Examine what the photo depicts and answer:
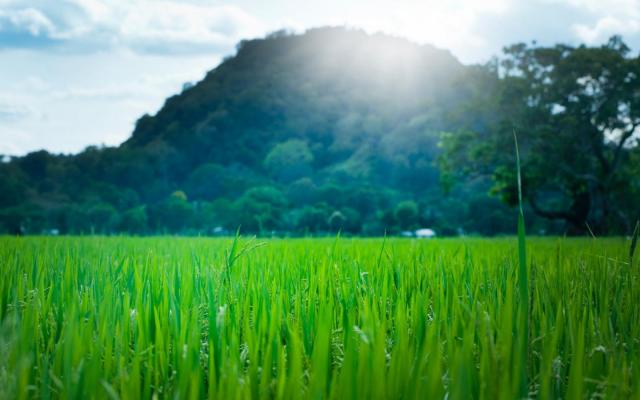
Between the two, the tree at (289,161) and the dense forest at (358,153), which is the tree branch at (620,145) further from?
the tree at (289,161)

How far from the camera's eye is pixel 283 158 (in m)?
69.9

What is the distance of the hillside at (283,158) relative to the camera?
41594 mm

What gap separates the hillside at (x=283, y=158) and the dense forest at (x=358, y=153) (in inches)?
9.3

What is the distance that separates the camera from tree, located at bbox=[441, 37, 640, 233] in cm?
2059

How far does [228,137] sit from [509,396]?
77410 millimetres

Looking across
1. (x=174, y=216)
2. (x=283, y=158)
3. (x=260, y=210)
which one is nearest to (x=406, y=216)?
(x=260, y=210)

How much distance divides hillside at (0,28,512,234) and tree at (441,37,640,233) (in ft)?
13.2

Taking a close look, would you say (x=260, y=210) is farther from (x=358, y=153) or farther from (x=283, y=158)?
(x=358, y=153)

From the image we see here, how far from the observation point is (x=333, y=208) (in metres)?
48.8

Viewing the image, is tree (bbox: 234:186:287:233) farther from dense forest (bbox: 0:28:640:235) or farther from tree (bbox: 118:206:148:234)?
tree (bbox: 118:206:148:234)

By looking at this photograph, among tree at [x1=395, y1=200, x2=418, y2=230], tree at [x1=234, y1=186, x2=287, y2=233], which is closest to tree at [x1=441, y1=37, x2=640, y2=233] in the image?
tree at [x1=234, y1=186, x2=287, y2=233]

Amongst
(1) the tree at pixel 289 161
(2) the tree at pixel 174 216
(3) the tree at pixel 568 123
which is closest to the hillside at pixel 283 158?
(2) the tree at pixel 174 216

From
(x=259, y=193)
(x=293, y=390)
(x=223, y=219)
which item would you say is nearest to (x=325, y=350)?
(x=293, y=390)

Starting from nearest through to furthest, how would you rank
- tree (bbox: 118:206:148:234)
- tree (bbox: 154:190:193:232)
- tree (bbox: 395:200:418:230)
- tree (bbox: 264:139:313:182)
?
tree (bbox: 118:206:148:234) < tree (bbox: 154:190:193:232) < tree (bbox: 395:200:418:230) < tree (bbox: 264:139:313:182)
